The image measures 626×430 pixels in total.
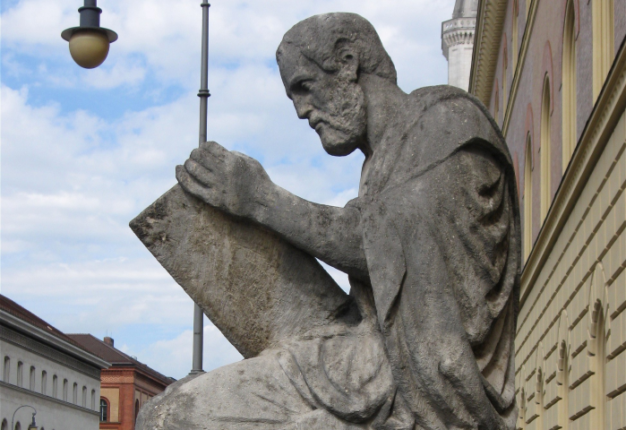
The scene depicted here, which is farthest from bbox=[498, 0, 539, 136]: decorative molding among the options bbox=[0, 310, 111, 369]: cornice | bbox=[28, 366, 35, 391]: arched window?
bbox=[28, 366, 35, 391]: arched window

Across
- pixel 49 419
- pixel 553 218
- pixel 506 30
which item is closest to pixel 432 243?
pixel 553 218

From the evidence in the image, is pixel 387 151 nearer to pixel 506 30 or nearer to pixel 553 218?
pixel 553 218

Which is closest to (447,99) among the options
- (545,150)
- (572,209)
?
(572,209)

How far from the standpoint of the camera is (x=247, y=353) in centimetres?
393

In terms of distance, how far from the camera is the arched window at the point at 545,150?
21.5 metres

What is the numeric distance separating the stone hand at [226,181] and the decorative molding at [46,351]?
49.4m

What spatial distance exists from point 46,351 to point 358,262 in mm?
56669

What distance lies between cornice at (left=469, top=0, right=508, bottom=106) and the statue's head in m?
30.5

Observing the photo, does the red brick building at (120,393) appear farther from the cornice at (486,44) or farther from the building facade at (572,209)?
the building facade at (572,209)

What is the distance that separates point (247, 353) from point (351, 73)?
3.34 ft

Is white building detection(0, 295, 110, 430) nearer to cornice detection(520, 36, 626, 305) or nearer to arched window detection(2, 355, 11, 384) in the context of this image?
arched window detection(2, 355, 11, 384)

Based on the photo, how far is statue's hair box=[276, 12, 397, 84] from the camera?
12.6 feet

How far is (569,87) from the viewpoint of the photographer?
60.4 feet

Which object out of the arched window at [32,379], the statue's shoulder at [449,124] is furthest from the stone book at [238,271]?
the arched window at [32,379]
